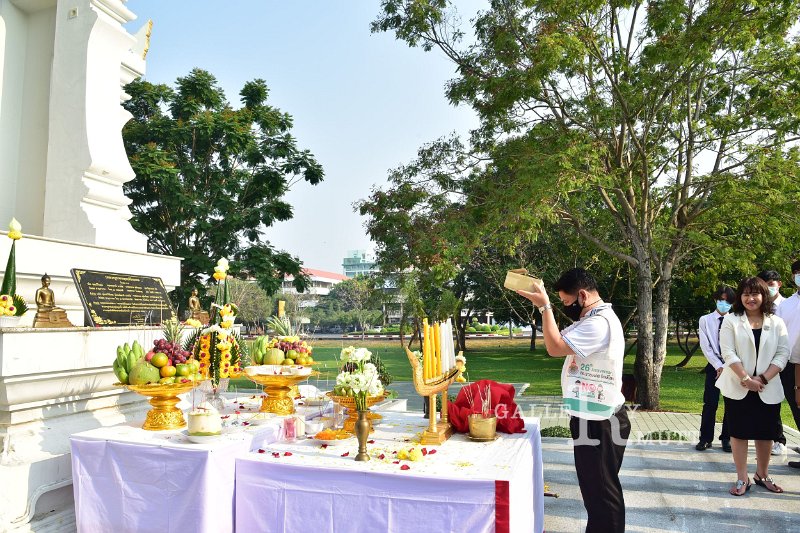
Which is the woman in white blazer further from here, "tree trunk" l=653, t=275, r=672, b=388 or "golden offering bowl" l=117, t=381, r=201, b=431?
"tree trunk" l=653, t=275, r=672, b=388

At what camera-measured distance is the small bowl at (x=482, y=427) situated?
3621 mm

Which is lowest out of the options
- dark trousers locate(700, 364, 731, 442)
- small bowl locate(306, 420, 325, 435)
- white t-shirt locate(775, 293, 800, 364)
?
dark trousers locate(700, 364, 731, 442)

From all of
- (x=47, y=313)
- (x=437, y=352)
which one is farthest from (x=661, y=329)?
(x=47, y=313)

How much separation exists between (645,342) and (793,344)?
570 centimetres

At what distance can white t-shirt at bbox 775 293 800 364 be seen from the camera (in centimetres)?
538

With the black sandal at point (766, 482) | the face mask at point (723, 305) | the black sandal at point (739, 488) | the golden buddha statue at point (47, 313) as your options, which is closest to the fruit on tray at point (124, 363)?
the golden buddha statue at point (47, 313)

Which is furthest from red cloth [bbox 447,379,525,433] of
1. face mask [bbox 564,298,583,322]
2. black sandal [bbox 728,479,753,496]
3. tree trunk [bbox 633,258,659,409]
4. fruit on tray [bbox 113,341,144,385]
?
tree trunk [bbox 633,258,659,409]

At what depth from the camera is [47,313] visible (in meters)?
4.04

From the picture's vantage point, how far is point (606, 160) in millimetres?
10859

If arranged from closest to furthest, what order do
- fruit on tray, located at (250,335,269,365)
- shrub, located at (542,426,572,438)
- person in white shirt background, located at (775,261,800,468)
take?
fruit on tray, located at (250,335,269,365) < person in white shirt background, located at (775,261,800,468) < shrub, located at (542,426,572,438)

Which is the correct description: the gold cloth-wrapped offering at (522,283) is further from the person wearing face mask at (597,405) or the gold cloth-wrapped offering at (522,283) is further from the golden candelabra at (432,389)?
the golden candelabra at (432,389)

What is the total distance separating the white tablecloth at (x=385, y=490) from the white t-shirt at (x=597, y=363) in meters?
0.46

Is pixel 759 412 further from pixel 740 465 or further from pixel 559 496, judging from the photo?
pixel 559 496

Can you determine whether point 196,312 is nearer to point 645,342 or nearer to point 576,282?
point 576,282
